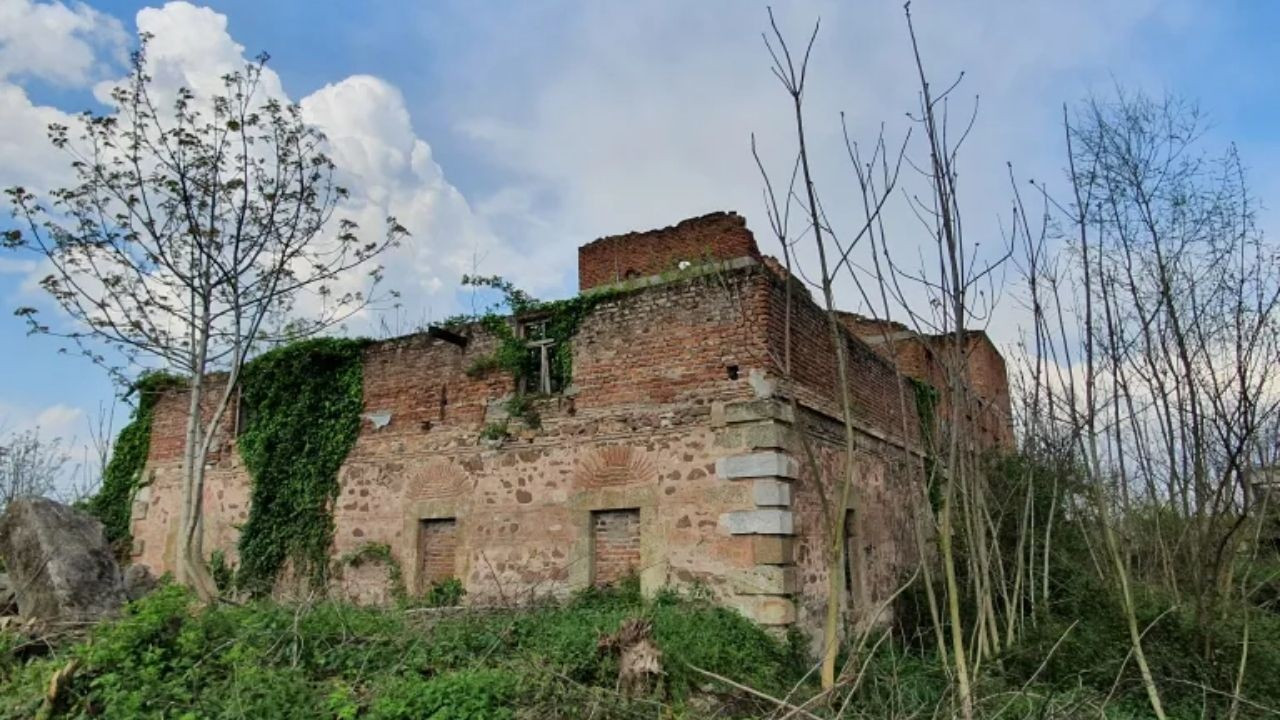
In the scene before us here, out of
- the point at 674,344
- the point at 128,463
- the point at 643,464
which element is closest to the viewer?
the point at 643,464

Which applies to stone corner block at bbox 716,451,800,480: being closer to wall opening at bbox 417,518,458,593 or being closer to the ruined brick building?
the ruined brick building

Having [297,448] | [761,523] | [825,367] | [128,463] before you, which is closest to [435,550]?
[297,448]

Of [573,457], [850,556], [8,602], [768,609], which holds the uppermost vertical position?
[573,457]

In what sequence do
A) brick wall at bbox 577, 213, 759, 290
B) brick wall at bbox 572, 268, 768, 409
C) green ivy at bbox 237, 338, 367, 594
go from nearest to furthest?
brick wall at bbox 572, 268, 768, 409 → green ivy at bbox 237, 338, 367, 594 → brick wall at bbox 577, 213, 759, 290

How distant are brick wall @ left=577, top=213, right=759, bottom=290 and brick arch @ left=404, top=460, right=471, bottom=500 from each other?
20.7ft

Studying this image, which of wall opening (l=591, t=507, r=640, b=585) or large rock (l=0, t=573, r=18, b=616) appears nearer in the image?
large rock (l=0, t=573, r=18, b=616)

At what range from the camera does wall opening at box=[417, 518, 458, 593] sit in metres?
11.0

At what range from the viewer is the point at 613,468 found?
998cm

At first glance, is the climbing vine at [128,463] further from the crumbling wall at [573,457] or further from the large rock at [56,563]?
the large rock at [56,563]

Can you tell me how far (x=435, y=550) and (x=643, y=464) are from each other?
339 cm

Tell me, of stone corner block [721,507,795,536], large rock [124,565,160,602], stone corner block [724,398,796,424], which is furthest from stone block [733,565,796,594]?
large rock [124,565,160,602]

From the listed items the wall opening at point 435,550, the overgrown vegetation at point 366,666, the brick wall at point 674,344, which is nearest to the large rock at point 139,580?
the wall opening at point 435,550

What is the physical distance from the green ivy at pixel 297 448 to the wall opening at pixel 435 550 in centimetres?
164

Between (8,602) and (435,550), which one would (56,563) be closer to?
(8,602)
